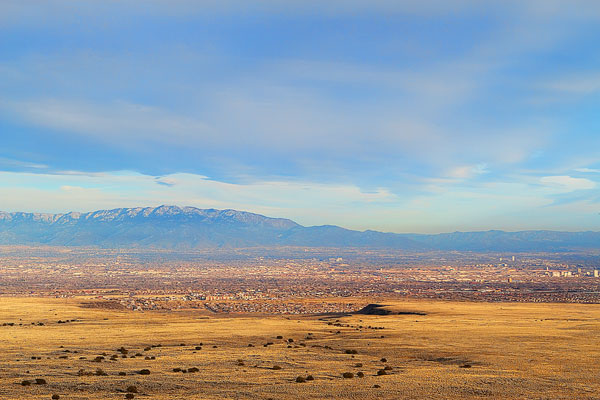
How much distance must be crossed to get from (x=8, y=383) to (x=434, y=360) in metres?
35.5

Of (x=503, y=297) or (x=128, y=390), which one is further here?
(x=503, y=297)

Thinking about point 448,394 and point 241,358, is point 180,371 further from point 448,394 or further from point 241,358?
point 448,394

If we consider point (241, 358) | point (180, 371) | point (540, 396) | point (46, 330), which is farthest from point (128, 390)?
point (46, 330)

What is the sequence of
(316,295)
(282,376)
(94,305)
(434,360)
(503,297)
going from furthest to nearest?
(316,295)
(503,297)
(94,305)
(434,360)
(282,376)

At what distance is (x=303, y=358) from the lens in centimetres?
5209

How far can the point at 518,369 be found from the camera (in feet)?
145

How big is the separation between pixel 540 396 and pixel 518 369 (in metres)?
10.8

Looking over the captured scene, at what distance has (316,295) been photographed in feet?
606

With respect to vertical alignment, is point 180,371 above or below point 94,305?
above

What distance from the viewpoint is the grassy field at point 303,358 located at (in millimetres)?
36219

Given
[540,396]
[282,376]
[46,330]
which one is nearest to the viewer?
[540,396]

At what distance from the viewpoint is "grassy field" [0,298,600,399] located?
119 ft

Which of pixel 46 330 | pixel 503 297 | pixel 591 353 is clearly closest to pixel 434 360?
pixel 591 353

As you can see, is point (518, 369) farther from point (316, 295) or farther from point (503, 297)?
point (316, 295)
